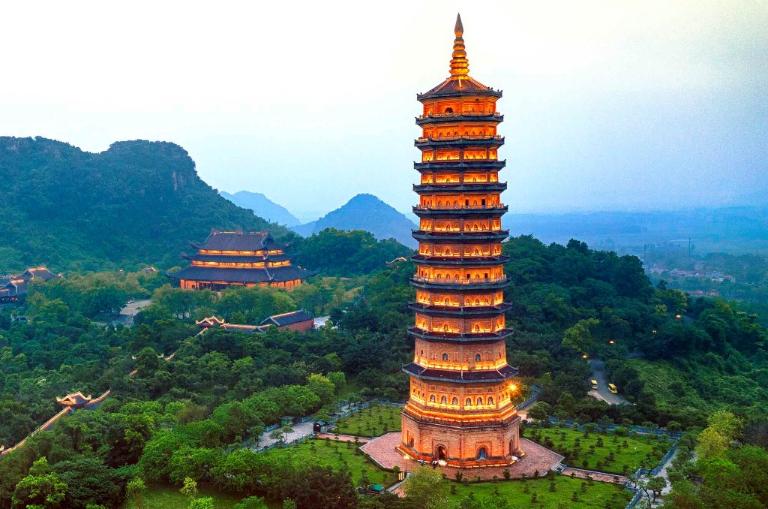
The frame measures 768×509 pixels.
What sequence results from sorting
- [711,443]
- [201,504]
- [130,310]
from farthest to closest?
[130,310], [711,443], [201,504]

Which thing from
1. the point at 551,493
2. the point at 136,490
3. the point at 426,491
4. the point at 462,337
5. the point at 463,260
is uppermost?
the point at 463,260

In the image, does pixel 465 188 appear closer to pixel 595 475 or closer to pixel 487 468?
pixel 487 468

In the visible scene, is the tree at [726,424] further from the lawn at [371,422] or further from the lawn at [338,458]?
the lawn at [371,422]

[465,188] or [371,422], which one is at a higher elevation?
[465,188]

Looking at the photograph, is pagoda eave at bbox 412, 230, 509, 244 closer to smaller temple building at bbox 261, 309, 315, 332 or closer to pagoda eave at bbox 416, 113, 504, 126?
pagoda eave at bbox 416, 113, 504, 126

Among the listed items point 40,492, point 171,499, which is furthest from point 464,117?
point 40,492

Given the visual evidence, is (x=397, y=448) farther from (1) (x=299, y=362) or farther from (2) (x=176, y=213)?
(2) (x=176, y=213)
